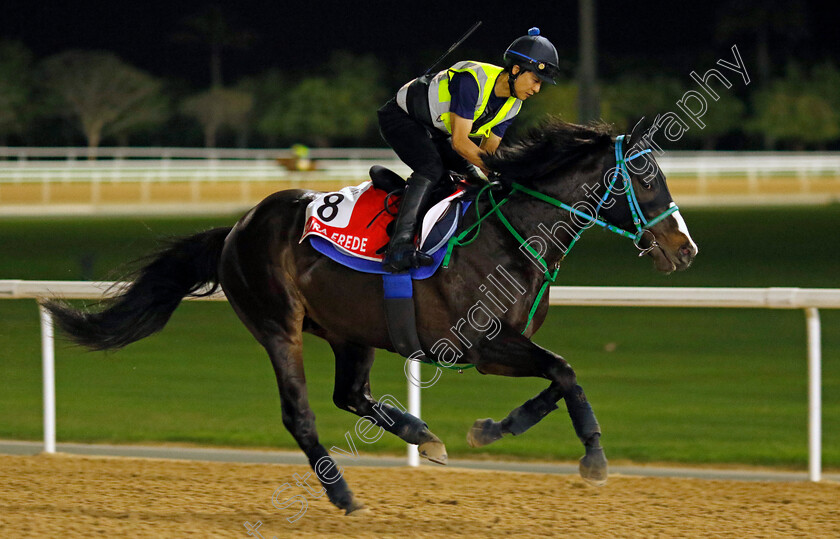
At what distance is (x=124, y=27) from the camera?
1657 inches

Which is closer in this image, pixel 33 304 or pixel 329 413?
pixel 329 413

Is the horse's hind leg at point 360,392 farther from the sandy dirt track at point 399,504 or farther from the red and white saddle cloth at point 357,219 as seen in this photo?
the red and white saddle cloth at point 357,219

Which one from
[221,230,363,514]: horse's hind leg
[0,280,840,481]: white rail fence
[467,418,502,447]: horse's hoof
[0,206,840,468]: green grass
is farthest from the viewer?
[0,206,840,468]: green grass

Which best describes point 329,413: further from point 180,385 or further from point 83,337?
point 83,337

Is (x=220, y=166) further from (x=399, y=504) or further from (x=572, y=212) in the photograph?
(x=572, y=212)

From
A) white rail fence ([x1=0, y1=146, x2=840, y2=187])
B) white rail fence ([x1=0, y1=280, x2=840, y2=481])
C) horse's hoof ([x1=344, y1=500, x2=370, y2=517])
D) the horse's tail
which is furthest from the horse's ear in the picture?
white rail fence ([x1=0, y1=146, x2=840, y2=187])

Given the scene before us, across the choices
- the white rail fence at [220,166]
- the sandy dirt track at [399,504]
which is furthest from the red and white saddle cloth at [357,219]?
the white rail fence at [220,166]

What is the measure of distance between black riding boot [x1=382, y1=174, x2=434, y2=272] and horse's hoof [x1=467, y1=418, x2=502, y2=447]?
614 mm

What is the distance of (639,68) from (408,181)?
5085 cm

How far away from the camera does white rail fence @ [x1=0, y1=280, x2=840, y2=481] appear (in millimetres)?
4793

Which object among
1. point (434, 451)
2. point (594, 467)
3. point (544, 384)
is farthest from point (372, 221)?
point (544, 384)

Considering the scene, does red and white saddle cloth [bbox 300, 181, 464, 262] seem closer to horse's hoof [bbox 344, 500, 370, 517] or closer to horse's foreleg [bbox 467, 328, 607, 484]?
horse's foreleg [bbox 467, 328, 607, 484]

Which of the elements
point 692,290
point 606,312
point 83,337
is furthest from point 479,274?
point 606,312

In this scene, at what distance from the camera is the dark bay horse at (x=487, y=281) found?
154 inches
